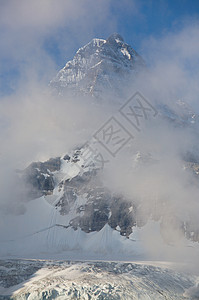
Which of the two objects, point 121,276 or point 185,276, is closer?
point 121,276

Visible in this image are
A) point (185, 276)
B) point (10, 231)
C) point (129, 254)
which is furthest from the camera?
point (10, 231)

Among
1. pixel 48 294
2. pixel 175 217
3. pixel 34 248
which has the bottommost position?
pixel 48 294

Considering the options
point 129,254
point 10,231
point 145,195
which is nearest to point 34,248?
point 10,231

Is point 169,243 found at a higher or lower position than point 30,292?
higher

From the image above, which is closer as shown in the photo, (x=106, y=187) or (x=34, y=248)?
(x=34, y=248)

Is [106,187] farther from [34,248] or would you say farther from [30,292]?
[30,292]

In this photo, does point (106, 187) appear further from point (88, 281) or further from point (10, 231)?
point (88, 281)

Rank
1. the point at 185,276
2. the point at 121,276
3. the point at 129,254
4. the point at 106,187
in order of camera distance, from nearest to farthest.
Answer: the point at 121,276 → the point at 185,276 → the point at 129,254 → the point at 106,187

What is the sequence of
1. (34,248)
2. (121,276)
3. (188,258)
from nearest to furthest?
(121,276) < (188,258) < (34,248)

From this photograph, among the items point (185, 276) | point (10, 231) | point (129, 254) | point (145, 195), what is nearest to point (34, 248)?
point (10, 231)
